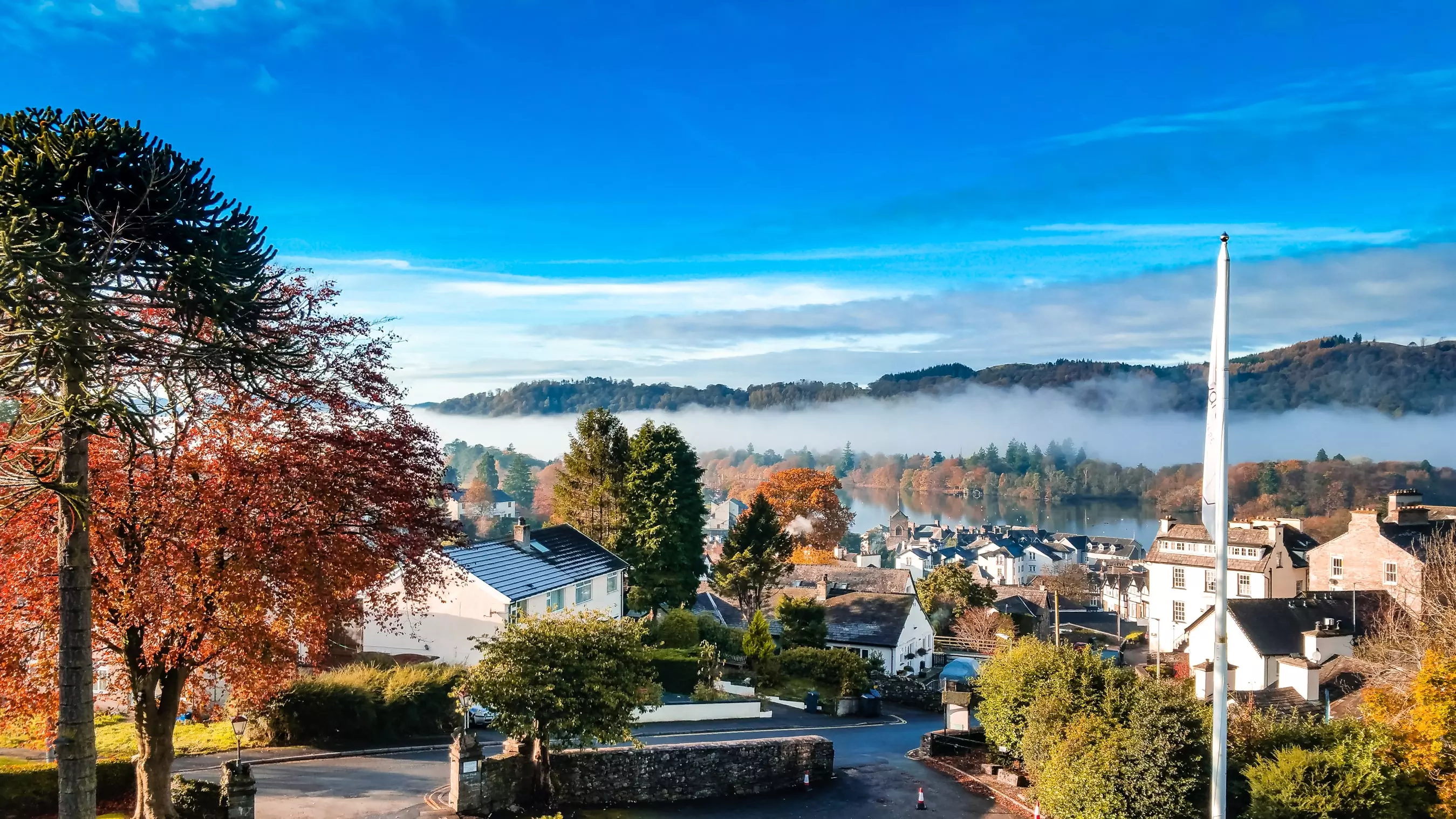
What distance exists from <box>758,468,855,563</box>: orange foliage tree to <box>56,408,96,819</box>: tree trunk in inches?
3020

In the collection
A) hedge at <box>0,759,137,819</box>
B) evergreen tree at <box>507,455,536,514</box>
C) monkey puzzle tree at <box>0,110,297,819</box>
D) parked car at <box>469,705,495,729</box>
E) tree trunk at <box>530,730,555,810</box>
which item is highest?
monkey puzzle tree at <box>0,110,297,819</box>

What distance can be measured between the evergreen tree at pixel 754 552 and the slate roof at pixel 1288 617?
24548mm

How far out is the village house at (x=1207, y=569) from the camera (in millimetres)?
55875

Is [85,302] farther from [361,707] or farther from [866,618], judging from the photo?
[866,618]

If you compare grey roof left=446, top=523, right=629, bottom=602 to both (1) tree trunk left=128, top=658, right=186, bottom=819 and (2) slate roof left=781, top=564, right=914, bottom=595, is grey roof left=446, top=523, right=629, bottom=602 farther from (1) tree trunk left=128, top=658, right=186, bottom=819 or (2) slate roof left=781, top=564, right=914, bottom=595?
(2) slate roof left=781, top=564, right=914, bottom=595

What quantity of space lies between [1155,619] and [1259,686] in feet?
77.4

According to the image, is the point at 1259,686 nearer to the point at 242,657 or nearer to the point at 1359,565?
the point at 1359,565

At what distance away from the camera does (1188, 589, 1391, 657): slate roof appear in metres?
40.9

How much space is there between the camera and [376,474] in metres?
17.9

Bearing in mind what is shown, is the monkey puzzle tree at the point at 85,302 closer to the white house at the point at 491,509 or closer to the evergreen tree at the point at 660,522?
the evergreen tree at the point at 660,522

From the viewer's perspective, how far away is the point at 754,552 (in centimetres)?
5612

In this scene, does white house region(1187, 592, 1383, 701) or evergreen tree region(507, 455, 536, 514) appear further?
evergreen tree region(507, 455, 536, 514)

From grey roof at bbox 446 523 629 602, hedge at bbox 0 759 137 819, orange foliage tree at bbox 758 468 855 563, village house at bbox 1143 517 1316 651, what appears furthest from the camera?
orange foliage tree at bbox 758 468 855 563

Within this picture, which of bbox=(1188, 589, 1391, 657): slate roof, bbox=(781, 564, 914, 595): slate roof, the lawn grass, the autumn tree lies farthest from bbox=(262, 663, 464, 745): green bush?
bbox=(781, 564, 914, 595): slate roof
